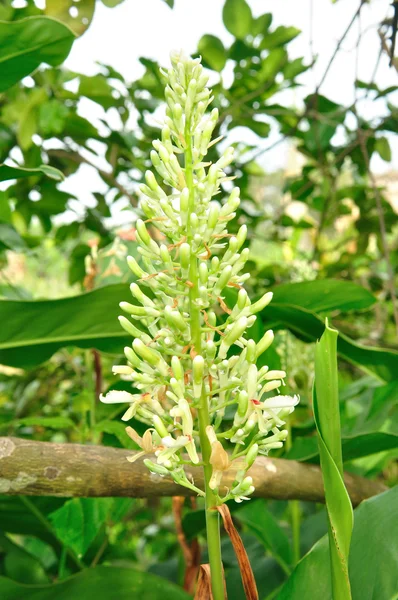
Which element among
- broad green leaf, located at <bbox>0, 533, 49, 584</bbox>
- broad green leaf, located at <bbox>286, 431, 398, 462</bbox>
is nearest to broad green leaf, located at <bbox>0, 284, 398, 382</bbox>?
broad green leaf, located at <bbox>286, 431, 398, 462</bbox>

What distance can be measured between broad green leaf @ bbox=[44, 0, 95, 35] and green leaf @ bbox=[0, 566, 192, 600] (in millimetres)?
983

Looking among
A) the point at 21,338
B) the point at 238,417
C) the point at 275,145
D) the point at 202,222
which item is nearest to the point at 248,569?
the point at 238,417

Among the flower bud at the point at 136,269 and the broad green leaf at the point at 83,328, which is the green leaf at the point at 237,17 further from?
the flower bud at the point at 136,269

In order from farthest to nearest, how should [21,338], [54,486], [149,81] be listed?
[149,81] < [21,338] < [54,486]

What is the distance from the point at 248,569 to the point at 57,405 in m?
1.55

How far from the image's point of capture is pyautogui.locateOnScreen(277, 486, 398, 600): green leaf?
2.22ft

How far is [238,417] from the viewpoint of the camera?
1.89 ft

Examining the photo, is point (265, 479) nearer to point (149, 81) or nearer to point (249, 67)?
point (249, 67)

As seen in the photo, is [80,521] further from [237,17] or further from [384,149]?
[384,149]

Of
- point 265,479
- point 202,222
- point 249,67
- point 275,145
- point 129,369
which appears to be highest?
point 249,67

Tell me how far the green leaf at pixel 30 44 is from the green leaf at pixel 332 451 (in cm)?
71

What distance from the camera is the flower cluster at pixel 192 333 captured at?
0.57m

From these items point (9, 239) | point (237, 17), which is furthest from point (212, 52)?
point (9, 239)

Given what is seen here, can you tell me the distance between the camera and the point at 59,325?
1.01 m
